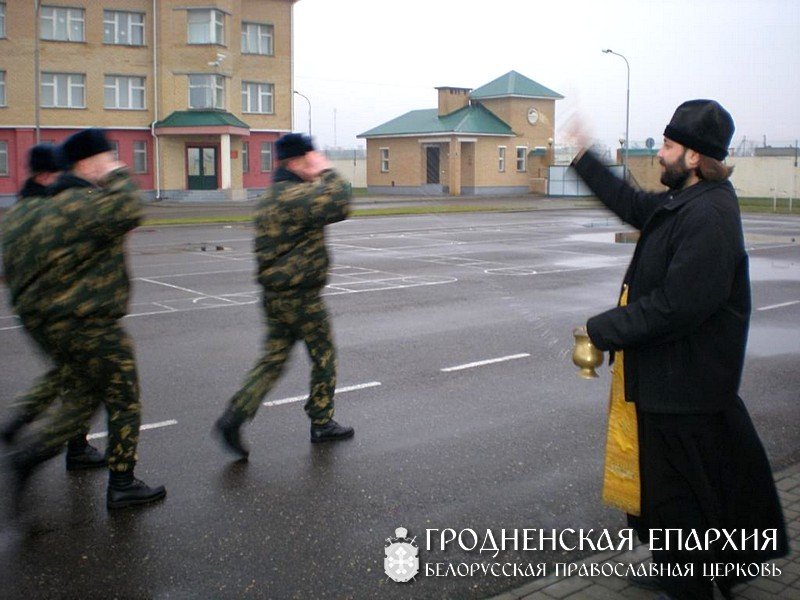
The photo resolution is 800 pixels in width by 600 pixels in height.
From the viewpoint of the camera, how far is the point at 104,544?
471cm

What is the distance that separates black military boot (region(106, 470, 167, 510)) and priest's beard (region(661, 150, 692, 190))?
3.15 m

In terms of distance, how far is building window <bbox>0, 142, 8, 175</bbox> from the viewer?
1777 inches

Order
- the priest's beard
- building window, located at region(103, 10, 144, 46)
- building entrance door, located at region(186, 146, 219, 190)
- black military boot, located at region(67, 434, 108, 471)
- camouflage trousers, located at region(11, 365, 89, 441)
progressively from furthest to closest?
building entrance door, located at region(186, 146, 219, 190) < building window, located at region(103, 10, 144, 46) < black military boot, located at region(67, 434, 108, 471) < camouflage trousers, located at region(11, 365, 89, 441) < the priest's beard

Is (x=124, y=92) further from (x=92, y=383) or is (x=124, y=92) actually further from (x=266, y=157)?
(x=92, y=383)

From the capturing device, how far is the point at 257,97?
52.5 m

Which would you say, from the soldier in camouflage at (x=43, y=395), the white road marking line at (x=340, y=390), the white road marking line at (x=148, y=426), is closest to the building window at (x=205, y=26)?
the white road marking line at (x=340, y=390)

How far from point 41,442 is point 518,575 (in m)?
2.51

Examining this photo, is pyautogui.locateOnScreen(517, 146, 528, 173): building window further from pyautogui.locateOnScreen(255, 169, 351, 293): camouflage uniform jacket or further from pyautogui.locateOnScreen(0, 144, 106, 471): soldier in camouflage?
pyautogui.locateOnScreen(0, 144, 106, 471): soldier in camouflage

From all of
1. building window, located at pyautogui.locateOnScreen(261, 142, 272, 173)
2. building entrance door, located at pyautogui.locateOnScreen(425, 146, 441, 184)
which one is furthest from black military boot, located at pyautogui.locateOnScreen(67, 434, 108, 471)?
building entrance door, located at pyautogui.locateOnScreen(425, 146, 441, 184)

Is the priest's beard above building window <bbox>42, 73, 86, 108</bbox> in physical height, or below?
below

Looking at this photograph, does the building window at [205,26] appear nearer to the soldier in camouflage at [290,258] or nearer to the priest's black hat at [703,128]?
the soldier in camouflage at [290,258]

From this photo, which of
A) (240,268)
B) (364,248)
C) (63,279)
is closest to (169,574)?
(63,279)

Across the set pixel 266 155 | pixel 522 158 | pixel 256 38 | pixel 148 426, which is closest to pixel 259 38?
pixel 256 38

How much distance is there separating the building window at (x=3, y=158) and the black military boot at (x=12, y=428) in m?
43.4
